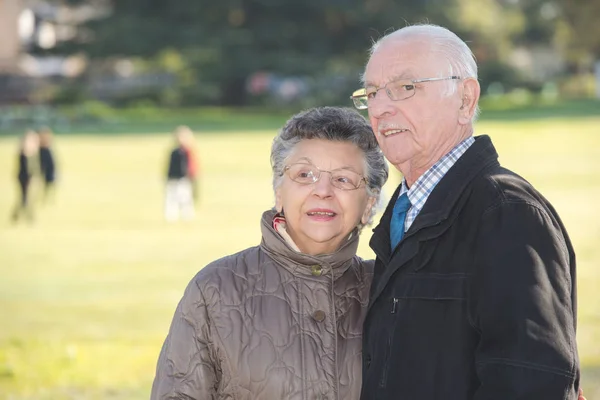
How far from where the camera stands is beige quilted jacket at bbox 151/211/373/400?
10.1 feet

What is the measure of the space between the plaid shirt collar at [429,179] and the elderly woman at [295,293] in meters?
0.31

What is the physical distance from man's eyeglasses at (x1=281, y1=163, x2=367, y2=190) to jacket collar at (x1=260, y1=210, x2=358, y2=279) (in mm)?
175

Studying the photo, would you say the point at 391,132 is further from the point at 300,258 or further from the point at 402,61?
the point at 300,258

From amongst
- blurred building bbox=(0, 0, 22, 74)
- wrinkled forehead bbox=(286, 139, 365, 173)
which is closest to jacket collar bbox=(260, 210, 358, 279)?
wrinkled forehead bbox=(286, 139, 365, 173)

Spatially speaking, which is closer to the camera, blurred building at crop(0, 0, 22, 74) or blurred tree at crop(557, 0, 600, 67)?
blurred building at crop(0, 0, 22, 74)

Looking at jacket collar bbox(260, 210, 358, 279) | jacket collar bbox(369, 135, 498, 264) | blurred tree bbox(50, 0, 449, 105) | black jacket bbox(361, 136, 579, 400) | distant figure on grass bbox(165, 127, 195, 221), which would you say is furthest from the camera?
blurred tree bbox(50, 0, 449, 105)

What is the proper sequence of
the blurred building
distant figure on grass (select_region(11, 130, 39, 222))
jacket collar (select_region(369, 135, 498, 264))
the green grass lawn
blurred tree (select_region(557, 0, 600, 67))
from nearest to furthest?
jacket collar (select_region(369, 135, 498, 264)) → the green grass lawn → distant figure on grass (select_region(11, 130, 39, 222)) → the blurred building → blurred tree (select_region(557, 0, 600, 67))

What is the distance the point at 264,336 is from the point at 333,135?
2.14ft

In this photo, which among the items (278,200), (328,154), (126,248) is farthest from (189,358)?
(126,248)

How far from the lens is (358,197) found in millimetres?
3303

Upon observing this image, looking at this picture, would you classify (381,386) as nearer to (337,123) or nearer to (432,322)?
(432,322)

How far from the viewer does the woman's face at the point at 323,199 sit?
10.7 feet

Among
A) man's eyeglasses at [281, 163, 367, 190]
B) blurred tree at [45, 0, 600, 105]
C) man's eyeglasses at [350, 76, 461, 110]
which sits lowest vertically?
man's eyeglasses at [281, 163, 367, 190]

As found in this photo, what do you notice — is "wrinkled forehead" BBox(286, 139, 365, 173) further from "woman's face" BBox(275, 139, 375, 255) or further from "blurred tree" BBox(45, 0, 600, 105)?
"blurred tree" BBox(45, 0, 600, 105)
